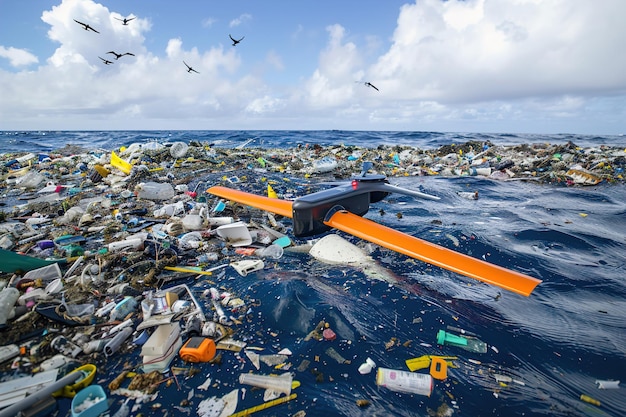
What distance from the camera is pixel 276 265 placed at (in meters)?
4.69

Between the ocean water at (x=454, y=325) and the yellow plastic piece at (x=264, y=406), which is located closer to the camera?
the yellow plastic piece at (x=264, y=406)

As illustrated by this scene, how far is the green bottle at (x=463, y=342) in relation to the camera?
9.86 feet

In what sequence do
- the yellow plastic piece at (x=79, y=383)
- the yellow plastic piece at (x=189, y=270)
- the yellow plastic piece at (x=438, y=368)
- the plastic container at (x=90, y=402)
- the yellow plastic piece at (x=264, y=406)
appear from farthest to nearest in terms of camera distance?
the yellow plastic piece at (x=189, y=270) < the yellow plastic piece at (x=438, y=368) < the yellow plastic piece at (x=79, y=383) < the yellow plastic piece at (x=264, y=406) < the plastic container at (x=90, y=402)

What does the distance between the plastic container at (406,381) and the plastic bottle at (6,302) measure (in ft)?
13.7

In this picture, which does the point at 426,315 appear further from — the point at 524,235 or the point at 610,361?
the point at 524,235

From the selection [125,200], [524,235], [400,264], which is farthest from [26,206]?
[524,235]

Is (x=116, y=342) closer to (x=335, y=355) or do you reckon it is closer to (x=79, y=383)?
(x=79, y=383)

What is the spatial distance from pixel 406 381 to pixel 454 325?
1.23 meters

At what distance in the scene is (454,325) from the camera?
337cm

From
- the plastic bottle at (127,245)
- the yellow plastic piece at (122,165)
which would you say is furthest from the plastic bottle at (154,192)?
the plastic bottle at (127,245)

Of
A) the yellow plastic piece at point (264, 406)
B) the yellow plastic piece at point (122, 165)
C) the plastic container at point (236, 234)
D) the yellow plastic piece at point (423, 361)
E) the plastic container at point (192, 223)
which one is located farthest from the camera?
the yellow plastic piece at point (122, 165)

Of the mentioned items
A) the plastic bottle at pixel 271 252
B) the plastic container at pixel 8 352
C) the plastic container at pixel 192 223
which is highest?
the plastic container at pixel 192 223

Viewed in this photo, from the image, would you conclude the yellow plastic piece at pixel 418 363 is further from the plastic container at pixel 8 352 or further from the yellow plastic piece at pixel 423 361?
the plastic container at pixel 8 352

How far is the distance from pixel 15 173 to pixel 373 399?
1577 cm
